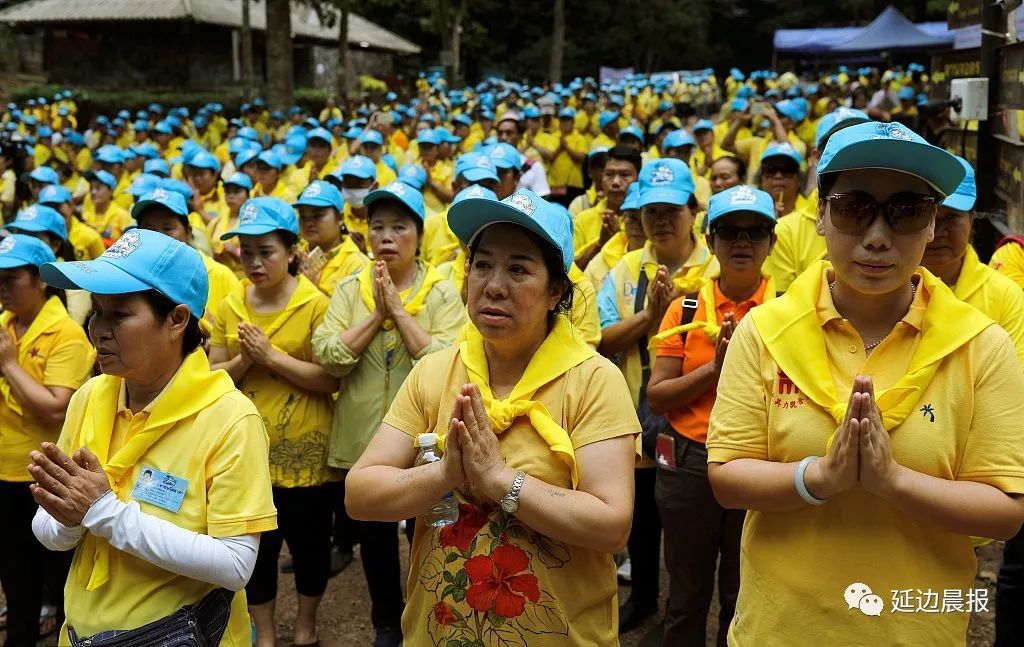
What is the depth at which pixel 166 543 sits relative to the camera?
9.42 ft

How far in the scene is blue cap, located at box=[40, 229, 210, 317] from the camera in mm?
2990

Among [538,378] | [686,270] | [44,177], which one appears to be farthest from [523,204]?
[44,177]

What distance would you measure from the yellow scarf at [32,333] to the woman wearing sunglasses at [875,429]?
363 cm

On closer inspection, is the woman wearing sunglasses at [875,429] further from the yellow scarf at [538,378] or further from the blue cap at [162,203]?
the blue cap at [162,203]

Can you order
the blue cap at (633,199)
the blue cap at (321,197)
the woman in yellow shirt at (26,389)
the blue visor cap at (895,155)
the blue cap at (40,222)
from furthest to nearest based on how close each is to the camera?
the blue cap at (321,197), the blue cap at (40,222), the blue cap at (633,199), the woman in yellow shirt at (26,389), the blue visor cap at (895,155)

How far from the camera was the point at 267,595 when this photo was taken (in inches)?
199

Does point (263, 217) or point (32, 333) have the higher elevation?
point (263, 217)

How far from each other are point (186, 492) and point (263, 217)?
8.12 feet

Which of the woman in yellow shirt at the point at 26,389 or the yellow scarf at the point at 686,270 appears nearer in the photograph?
the woman in yellow shirt at the point at 26,389

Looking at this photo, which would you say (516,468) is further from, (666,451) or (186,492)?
(666,451)

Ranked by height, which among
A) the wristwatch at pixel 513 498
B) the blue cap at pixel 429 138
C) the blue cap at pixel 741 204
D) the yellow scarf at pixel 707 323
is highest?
the blue cap at pixel 429 138

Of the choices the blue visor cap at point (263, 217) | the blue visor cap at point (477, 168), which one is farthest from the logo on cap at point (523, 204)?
the blue visor cap at point (477, 168)

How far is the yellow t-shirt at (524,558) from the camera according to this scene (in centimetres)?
276

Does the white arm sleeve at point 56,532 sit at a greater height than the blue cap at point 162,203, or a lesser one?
lesser
